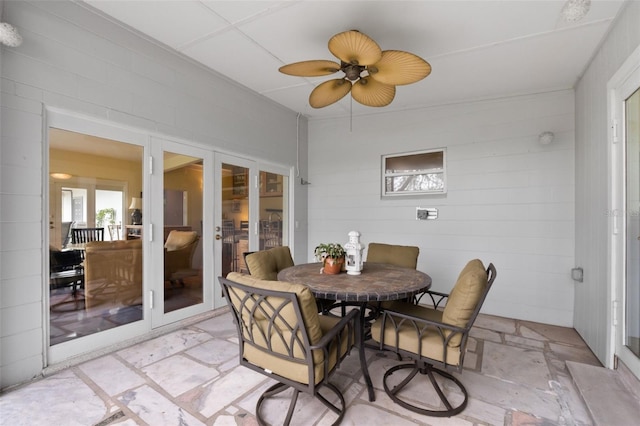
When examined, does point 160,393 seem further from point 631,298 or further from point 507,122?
point 507,122

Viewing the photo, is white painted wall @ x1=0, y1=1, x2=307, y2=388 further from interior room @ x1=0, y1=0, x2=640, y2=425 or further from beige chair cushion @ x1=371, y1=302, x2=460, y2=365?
beige chair cushion @ x1=371, y1=302, x2=460, y2=365

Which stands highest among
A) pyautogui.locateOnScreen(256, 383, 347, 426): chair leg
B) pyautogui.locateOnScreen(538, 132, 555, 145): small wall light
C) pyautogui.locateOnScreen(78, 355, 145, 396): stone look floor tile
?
pyautogui.locateOnScreen(538, 132, 555, 145): small wall light

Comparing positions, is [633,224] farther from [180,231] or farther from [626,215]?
[180,231]

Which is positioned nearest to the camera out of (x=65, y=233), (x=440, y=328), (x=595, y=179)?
(x=440, y=328)

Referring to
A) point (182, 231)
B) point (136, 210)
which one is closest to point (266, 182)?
point (182, 231)

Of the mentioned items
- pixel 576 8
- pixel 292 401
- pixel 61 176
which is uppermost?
pixel 576 8

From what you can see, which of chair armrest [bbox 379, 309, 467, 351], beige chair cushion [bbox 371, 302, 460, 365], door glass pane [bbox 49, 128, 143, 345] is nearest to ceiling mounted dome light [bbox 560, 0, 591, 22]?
chair armrest [bbox 379, 309, 467, 351]

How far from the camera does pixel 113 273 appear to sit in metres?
2.80

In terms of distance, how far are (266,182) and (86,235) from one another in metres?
2.33

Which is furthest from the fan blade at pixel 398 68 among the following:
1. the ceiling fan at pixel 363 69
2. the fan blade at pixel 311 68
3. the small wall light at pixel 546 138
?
the small wall light at pixel 546 138

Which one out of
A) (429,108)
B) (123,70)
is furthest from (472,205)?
(123,70)

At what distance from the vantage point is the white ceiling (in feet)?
7.50

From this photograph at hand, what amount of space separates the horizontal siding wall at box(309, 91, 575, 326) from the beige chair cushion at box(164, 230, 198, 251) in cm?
245

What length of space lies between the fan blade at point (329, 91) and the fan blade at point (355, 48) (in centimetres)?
35
